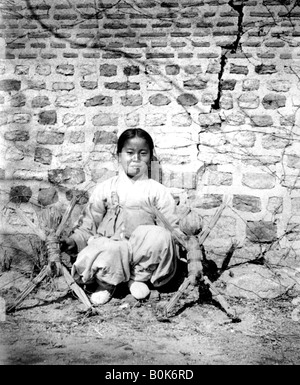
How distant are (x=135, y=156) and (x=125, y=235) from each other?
0.67m

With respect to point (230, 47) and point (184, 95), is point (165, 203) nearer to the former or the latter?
point (184, 95)

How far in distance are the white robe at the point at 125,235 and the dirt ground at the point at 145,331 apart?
0.79ft

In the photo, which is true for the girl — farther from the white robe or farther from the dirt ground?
the dirt ground

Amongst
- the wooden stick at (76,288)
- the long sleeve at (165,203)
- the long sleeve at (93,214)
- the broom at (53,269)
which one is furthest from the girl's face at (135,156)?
the wooden stick at (76,288)

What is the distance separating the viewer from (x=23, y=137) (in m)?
4.79

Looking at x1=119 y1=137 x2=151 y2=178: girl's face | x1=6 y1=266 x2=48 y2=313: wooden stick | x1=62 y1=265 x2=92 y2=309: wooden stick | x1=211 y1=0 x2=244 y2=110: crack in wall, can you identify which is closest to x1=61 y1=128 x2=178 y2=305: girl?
x1=119 y1=137 x2=151 y2=178: girl's face

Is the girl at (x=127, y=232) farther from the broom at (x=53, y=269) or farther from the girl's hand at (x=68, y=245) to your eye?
the broom at (x=53, y=269)

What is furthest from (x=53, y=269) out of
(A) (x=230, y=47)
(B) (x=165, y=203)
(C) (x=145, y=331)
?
Result: (A) (x=230, y=47)

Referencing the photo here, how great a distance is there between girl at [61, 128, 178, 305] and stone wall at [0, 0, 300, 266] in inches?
12.0

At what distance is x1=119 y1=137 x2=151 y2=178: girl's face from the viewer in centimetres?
433

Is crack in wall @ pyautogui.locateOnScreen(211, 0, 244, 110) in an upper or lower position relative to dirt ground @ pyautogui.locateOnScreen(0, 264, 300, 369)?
upper

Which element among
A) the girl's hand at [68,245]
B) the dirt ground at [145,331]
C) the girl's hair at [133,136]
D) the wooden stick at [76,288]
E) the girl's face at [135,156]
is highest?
the girl's hair at [133,136]

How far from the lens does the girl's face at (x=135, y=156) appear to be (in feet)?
14.2
